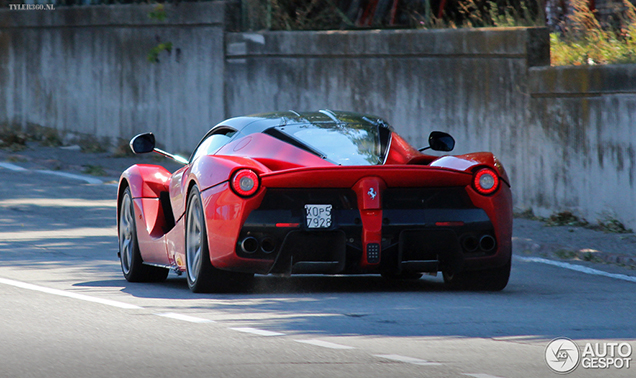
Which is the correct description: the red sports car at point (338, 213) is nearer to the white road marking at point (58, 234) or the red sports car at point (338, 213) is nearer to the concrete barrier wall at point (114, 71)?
the white road marking at point (58, 234)

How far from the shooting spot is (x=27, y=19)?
79.5 ft

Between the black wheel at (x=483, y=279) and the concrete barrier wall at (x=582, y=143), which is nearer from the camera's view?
the black wheel at (x=483, y=279)

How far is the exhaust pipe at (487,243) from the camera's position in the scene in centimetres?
788

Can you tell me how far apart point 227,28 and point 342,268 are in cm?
1304

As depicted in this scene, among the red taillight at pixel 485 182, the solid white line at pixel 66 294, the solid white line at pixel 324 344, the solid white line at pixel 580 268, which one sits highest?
the red taillight at pixel 485 182

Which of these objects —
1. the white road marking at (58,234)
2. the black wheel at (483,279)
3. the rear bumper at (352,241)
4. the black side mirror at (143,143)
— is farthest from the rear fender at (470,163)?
the white road marking at (58,234)

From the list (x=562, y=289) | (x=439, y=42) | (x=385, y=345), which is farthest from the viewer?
(x=439, y=42)

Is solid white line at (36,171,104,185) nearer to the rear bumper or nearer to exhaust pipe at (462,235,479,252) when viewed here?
the rear bumper

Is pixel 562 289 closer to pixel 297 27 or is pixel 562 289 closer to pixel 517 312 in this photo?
pixel 517 312

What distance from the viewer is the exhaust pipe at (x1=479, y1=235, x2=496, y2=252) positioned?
7875 millimetres

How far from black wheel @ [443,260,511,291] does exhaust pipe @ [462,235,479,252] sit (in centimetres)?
42

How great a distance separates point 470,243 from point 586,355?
2018 mm

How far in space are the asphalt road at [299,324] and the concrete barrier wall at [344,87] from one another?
140 inches

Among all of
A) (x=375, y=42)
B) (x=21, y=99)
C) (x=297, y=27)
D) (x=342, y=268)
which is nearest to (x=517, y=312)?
(x=342, y=268)
